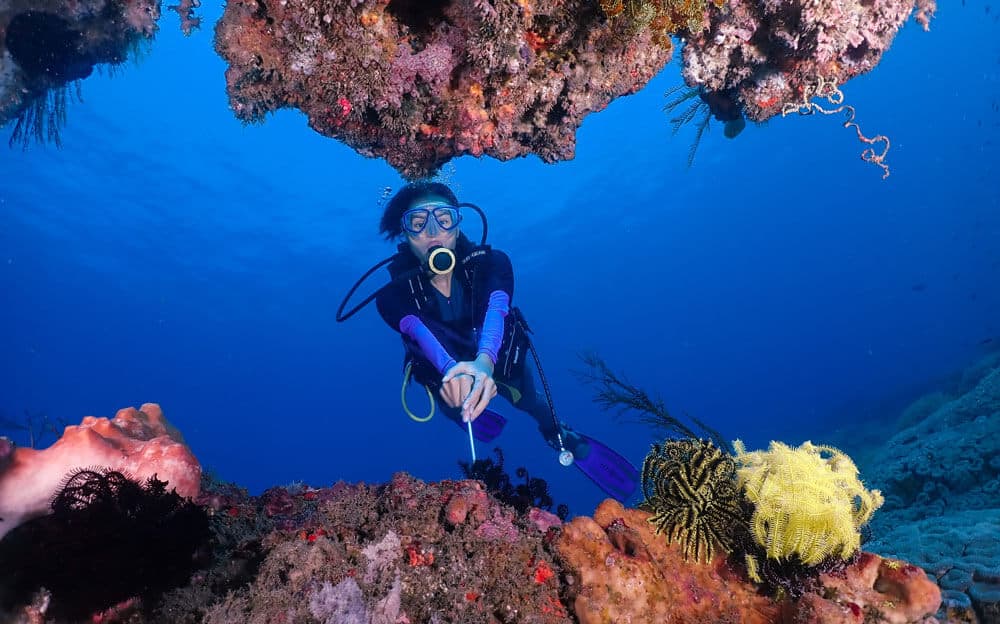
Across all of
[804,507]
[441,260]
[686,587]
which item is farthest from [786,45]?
[686,587]

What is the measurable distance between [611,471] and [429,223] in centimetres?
425

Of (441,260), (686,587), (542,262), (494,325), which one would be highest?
(542,262)

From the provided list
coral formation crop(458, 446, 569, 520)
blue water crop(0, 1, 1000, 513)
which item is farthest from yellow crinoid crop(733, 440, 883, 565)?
blue water crop(0, 1, 1000, 513)

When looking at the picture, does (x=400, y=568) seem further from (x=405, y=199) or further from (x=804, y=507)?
(x=405, y=199)

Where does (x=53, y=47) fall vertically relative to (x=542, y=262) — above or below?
below

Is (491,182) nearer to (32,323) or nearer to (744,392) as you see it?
(744,392)

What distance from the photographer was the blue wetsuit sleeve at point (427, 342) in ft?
18.7

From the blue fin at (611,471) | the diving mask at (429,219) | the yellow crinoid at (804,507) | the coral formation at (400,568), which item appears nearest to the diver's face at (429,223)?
the diving mask at (429,219)

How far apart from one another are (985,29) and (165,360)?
109m

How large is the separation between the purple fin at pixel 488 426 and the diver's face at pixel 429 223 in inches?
95.3

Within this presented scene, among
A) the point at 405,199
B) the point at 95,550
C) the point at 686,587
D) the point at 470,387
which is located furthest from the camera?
the point at 405,199

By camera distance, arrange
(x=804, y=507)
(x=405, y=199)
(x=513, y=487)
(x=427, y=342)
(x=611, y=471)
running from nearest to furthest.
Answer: (x=804, y=507) → (x=513, y=487) → (x=427, y=342) → (x=611, y=471) → (x=405, y=199)

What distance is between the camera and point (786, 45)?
4371 millimetres

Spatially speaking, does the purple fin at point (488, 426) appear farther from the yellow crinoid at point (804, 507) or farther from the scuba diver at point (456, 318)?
the yellow crinoid at point (804, 507)
